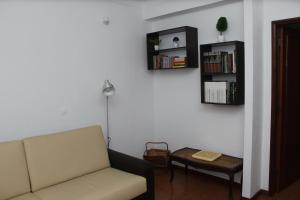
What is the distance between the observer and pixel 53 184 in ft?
8.33

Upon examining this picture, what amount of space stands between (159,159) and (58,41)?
2.11 meters

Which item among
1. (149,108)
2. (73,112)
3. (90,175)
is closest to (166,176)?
(149,108)

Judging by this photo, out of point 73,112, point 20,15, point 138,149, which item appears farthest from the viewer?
point 138,149

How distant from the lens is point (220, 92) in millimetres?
3213

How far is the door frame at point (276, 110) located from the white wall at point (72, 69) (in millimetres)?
1825

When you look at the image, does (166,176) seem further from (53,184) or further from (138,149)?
(53,184)

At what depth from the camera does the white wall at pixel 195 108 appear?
3307mm

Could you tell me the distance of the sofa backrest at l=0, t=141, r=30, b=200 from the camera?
227 centimetres

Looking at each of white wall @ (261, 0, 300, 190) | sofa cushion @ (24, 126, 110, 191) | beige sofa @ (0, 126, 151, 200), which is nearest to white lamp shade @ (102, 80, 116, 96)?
sofa cushion @ (24, 126, 110, 191)

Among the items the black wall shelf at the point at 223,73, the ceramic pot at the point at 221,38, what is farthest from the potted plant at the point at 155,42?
the ceramic pot at the point at 221,38

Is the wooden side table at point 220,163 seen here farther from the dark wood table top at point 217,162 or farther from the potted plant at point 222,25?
the potted plant at point 222,25

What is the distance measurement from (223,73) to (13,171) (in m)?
2.43

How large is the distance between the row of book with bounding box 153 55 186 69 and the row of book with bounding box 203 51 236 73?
1.06 ft

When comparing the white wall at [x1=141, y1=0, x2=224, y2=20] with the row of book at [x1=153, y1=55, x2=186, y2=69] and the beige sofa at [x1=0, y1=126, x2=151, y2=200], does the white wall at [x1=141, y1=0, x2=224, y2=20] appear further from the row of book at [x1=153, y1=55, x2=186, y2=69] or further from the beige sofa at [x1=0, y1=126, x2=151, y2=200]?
the beige sofa at [x1=0, y1=126, x2=151, y2=200]
